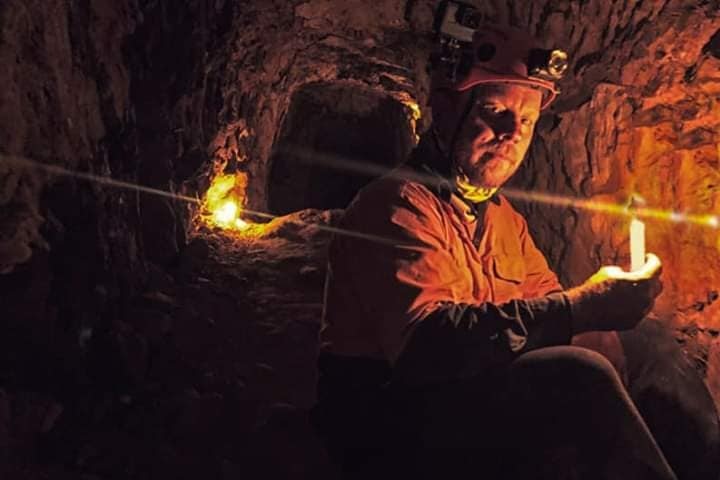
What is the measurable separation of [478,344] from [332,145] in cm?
844

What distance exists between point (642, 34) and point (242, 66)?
400 centimetres

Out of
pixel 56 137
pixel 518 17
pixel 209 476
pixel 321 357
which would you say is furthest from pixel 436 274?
pixel 518 17

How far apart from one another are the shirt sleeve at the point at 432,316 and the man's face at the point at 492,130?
1.55 ft

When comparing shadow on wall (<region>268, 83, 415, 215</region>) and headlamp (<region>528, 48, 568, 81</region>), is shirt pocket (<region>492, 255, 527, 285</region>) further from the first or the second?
shadow on wall (<region>268, 83, 415, 215</region>)

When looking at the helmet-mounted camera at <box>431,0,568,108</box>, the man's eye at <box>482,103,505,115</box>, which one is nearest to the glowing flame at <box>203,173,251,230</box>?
the helmet-mounted camera at <box>431,0,568,108</box>

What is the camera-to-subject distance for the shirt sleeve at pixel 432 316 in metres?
2.08

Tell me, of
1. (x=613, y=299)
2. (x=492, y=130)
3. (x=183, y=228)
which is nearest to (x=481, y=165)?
(x=492, y=130)

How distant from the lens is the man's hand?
6.95 feet

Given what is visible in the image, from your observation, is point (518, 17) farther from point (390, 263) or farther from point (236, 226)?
point (236, 226)

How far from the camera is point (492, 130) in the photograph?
102 inches

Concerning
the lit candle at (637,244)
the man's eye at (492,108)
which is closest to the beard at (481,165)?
the man's eye at (492,108)

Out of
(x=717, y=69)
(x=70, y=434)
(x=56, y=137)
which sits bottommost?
(x=70, y=434)

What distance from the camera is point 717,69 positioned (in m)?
3.01

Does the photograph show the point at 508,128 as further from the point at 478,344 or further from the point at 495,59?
the point at 478,344
